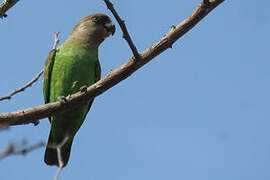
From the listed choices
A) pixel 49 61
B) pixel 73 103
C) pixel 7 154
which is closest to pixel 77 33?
pixel 49 61

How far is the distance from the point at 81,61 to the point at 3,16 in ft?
5.28

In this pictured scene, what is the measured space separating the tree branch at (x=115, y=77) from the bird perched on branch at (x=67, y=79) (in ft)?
4.15

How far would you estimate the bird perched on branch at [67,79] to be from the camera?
563cm

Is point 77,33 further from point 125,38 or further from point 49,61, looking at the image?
point 125,38

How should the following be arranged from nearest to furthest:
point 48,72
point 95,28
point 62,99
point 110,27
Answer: point 62,99 < point 48,72 < point 95,28 < point 110,27

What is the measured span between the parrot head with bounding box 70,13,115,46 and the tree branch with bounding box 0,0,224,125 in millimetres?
2451

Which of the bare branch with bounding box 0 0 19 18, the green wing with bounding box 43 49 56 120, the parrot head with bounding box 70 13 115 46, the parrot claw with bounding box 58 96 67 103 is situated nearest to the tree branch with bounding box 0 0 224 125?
the parrot claw with bounding box 58 96 67 103

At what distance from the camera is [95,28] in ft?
22.2

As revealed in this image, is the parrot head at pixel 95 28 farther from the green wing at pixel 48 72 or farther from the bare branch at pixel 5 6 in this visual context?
the bare branch at pixel 5 6

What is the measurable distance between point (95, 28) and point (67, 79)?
1.53m

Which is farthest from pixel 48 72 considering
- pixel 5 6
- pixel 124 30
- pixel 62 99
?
pixel 124 30

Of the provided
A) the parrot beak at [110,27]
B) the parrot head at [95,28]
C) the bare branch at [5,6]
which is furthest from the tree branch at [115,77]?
the parrot beak at [110,27]

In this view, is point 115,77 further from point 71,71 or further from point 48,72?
point 48,72

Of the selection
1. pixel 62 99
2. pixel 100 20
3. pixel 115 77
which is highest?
pixel 100 20
